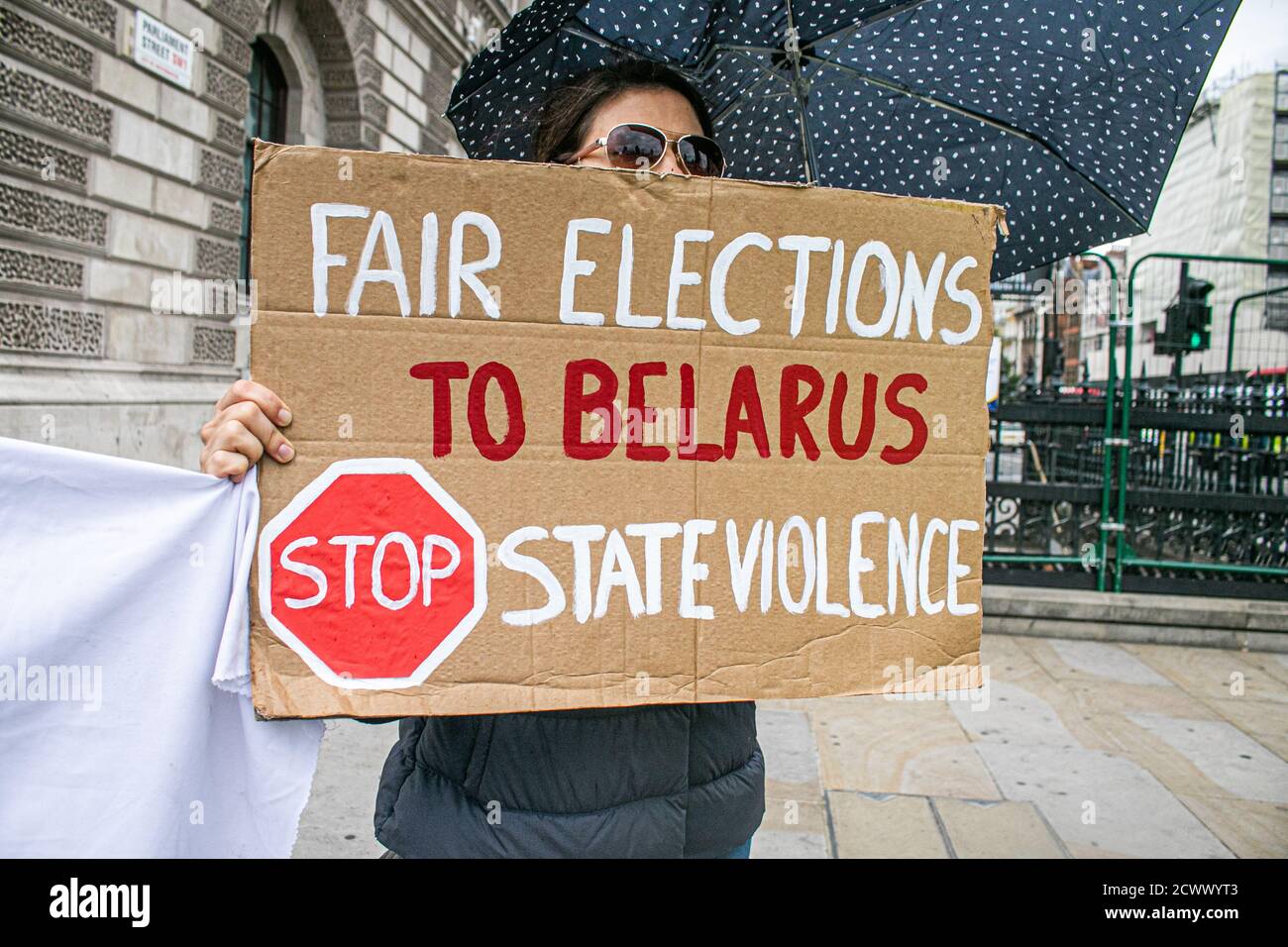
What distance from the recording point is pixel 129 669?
1.34 meters

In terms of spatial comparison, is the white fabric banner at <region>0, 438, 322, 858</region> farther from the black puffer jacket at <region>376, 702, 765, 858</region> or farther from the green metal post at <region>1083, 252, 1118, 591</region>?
the green metal post at <region>1083, 252, 1118, 591</region>

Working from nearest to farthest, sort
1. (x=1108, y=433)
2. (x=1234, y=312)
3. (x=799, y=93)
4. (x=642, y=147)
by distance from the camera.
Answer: (x=642, y=147), (x=799, y=93), (x=1108, y=433), (x=1234, y=312)

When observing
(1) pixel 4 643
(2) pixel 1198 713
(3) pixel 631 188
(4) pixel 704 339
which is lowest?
(2) pixel 1198 713

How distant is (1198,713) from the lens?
4.93 metres

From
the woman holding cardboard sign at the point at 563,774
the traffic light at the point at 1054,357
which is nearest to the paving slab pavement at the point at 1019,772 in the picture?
the woman holding cardboard sign at the point at 563,774

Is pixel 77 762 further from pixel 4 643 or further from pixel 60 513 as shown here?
pixel 60 513

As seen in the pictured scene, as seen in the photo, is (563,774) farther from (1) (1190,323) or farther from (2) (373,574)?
(1) (1190,323)

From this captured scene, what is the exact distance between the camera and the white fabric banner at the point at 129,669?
1.30 metres

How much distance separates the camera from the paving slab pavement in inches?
133

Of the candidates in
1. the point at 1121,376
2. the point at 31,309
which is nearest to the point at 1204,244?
the point at 1121,376

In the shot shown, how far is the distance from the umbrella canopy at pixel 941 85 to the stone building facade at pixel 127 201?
17.4 ft

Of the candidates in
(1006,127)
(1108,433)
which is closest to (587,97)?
(1006,127)

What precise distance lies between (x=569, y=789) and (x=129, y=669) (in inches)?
26.7

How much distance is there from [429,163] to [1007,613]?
19.6 ft
